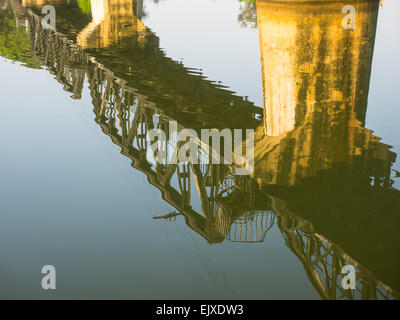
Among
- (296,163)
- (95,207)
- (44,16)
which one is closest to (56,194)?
(95,207)

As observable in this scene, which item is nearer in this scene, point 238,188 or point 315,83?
point 238,188

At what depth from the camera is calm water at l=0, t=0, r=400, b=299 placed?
30.9 feet

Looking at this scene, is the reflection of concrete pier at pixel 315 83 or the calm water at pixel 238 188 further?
the reflection of concrete pier at pixel 315 83

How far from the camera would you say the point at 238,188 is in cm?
1258

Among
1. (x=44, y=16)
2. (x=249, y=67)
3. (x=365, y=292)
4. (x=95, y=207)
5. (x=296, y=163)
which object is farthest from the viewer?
(x=44, y=16)

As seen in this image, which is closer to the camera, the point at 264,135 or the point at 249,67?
the point at 264,135

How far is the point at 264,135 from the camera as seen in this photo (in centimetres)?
1540

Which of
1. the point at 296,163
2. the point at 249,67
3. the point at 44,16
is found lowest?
the point at 296,163

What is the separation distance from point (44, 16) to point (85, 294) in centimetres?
4414

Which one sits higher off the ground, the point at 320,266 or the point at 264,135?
the point at 264,135

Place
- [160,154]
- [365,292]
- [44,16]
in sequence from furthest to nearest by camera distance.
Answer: [44,16] < [160,154] < [365,292]

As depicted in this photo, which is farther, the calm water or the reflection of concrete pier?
the reflection of concrete pier

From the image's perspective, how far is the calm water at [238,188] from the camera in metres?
9.42
